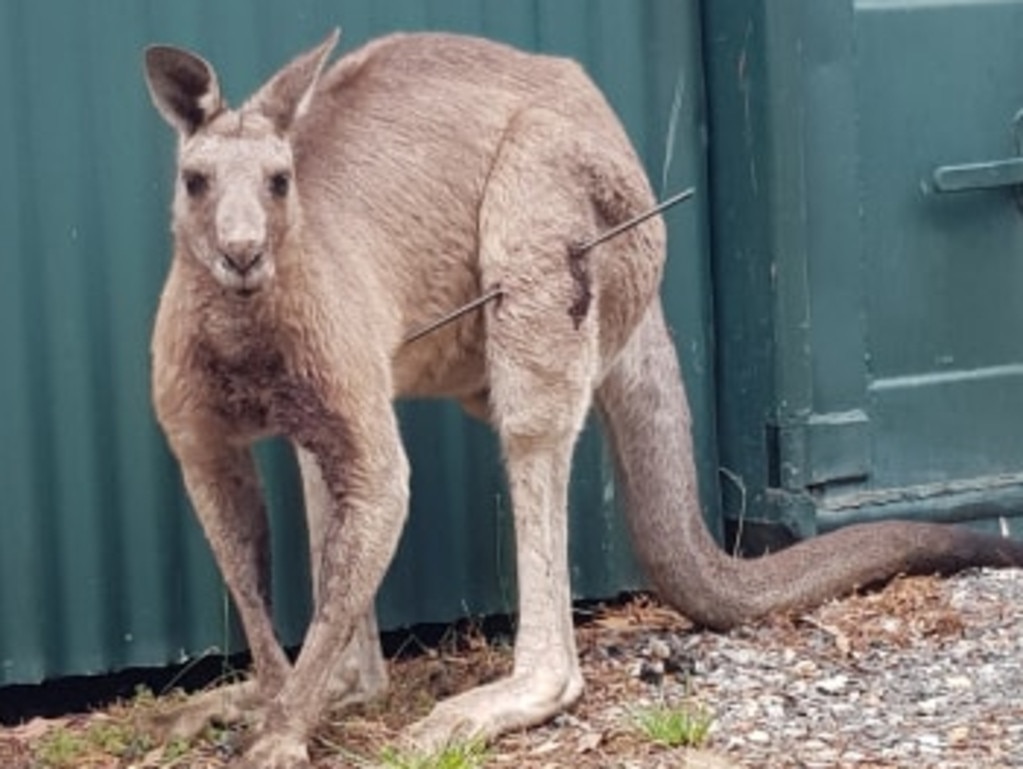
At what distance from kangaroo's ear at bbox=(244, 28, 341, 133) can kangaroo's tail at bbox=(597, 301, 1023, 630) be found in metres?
1.21

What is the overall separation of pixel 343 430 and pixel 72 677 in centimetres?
138

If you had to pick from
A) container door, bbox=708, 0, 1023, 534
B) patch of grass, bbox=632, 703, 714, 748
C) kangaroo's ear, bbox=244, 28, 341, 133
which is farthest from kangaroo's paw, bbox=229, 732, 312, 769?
container door, bbox=708, 0, 1023, 534

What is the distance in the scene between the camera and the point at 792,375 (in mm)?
7215

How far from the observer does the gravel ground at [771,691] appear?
18.8 feet

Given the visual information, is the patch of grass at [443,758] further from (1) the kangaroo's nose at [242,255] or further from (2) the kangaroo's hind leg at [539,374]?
(1) the kangaroo's nose at [242,255]

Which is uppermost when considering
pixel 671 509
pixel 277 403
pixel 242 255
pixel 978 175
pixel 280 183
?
pixel 978 175

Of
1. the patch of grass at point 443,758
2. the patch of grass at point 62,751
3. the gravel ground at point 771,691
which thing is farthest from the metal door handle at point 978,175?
the patch of grass at point 62,751

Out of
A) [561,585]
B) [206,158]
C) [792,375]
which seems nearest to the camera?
[206,158]

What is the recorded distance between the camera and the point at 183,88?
5.53m

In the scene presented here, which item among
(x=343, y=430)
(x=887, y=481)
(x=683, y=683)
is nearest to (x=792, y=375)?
(x=887, y=481)

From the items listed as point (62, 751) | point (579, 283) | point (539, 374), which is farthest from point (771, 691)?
point (62, 751)

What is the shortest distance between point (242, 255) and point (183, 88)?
17.8 inches

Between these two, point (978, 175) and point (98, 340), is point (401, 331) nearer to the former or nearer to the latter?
point (98, 340)

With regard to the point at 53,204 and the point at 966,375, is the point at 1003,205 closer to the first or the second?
the point at 966,375
